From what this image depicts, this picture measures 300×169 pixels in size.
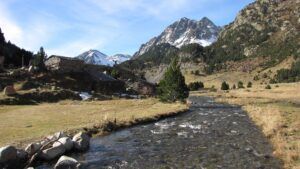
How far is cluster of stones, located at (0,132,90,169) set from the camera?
28703mm

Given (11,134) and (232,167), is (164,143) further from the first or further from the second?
(11,134)

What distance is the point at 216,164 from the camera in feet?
102

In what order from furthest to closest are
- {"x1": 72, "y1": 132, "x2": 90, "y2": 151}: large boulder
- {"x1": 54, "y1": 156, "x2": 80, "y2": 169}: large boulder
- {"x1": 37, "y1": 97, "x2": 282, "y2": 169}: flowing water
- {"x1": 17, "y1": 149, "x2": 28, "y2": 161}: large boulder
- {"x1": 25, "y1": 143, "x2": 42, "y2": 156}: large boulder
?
{"x1": 72, "y1": 132, "x2": 90, "y2": 151}: large boulder < {"x1": 25, "y1": 143, "x2": 42, "y2": 156}: large boulder < {"x1": 37, "y1": 97, "x2": 282, "y2": 169}: flowing water < {"x1": 17, "y1": 149, "x2": 28, "y2": 161}: large boulder < {"x1": 54, "y1": 156, "x2": 80, "y2": 169}: large boulder

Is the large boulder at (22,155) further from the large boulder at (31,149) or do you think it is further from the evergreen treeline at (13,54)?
the evergreen treeline at (13,54)

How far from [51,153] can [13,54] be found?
467ft

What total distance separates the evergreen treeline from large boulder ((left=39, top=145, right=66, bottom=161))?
414ft

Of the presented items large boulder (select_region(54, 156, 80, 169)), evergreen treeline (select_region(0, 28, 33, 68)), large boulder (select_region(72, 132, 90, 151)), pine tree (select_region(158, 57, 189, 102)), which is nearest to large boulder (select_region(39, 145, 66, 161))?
large boulder (select_region(72, 132, 90, 151))

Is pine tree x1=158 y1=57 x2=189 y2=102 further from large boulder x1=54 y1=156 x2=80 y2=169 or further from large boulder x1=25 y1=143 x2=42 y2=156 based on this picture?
large boulder x1=54 y1=156 x2=80 y2=169

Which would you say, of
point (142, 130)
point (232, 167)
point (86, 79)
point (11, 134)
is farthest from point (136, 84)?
point (232, 167)

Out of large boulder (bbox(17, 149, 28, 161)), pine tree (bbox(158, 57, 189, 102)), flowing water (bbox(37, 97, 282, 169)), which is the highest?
pine tree (bbox(158, 57, 189, 102))

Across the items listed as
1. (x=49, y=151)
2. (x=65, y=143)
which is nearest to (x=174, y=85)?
(x=65, y=143)

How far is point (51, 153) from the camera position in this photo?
1261 inches

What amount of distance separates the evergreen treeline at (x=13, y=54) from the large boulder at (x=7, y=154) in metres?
129

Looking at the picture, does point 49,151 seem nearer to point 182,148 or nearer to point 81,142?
point 81,142
